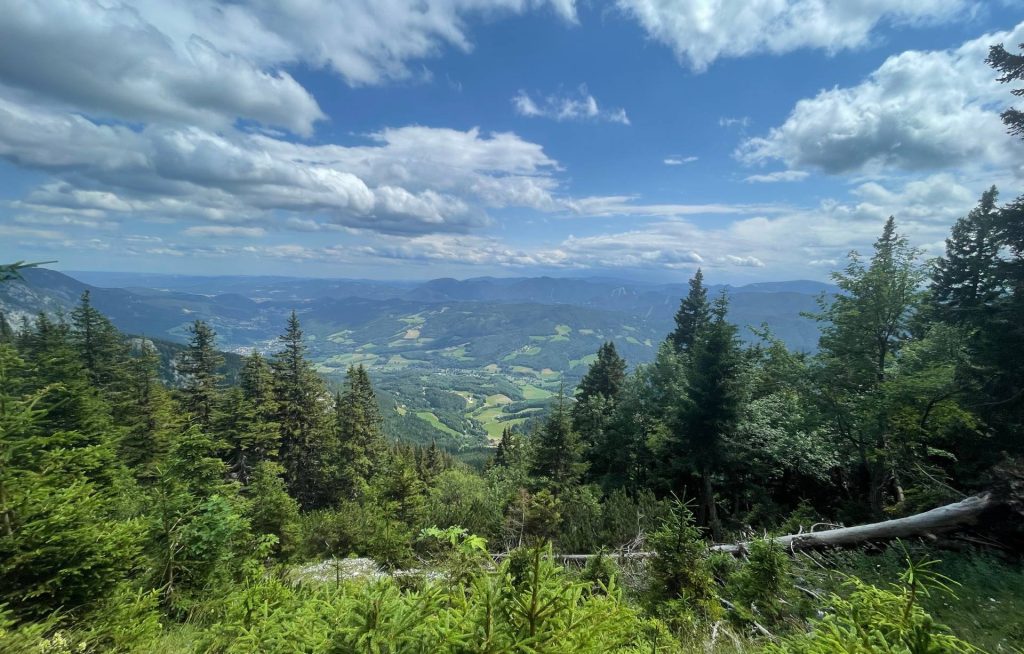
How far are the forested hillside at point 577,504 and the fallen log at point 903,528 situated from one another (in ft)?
0.47

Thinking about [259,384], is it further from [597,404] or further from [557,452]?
[597,404]

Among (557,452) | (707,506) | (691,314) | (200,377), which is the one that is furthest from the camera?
(691,314)

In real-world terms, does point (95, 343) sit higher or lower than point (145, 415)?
higher

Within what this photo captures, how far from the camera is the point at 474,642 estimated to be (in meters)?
2.37

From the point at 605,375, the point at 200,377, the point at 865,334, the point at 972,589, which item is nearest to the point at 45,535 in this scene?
the point at 972,589

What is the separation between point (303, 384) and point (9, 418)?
2879cm

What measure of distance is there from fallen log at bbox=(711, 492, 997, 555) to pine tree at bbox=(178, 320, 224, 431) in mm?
32320

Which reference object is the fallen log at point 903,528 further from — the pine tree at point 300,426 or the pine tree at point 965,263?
the pine tree at point 300,426

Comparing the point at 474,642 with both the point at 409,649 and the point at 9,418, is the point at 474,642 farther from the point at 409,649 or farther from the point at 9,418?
the point at 9,418

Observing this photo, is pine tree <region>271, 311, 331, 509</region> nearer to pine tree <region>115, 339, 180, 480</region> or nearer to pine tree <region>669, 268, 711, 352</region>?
pine tree <region>115, 339, 180, 480</region>

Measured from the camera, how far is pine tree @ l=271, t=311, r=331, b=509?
31688 millimetres

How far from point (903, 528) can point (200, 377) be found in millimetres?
36346

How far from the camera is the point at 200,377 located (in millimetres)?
29234

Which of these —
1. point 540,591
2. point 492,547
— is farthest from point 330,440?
point 540,591
